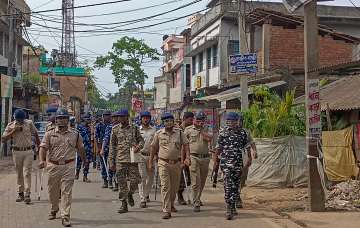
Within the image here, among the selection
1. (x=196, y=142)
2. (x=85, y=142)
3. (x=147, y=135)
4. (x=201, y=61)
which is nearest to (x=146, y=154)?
(x=147, y=135)

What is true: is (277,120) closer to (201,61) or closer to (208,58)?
(208,58)

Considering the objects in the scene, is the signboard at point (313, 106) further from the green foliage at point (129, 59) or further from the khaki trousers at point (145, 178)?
the green foliage at point (129, 59)

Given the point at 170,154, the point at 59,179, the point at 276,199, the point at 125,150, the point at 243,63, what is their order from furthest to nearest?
the point at 243,63 → the point at 276,199 → the point at 125,150 → the point at 170,154 → the point at 59,179

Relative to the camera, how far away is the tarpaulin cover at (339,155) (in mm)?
13469

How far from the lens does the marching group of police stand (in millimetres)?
8961

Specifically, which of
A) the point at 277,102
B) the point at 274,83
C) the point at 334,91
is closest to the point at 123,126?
the point at 277,102

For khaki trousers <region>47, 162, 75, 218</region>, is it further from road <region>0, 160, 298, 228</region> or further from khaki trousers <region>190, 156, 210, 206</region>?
khaki trousers <region>190, 156, 210, 206</region>

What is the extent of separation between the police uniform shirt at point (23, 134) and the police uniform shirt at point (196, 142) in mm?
3231

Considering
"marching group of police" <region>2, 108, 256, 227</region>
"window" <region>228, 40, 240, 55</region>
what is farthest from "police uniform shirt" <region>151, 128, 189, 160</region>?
"window" <region>228, 40, 240, 55</region>

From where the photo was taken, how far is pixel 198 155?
34.2ft

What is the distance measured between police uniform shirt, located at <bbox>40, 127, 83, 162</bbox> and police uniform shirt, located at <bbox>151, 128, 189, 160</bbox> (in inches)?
59.9

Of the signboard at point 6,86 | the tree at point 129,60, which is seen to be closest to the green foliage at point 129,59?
the tree at point 129,60

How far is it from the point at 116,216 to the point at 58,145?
5.16 feet

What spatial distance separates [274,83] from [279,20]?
8.30 ft
